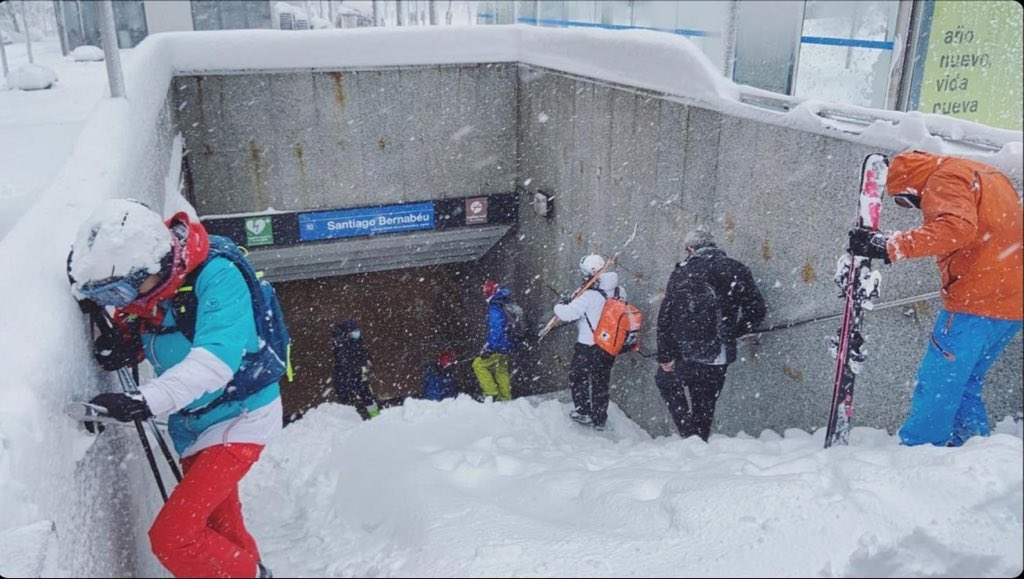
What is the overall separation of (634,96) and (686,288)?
8.61ft

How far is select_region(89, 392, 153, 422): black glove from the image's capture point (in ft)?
9.09

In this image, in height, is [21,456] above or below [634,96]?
below

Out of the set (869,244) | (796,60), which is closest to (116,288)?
(869,244)

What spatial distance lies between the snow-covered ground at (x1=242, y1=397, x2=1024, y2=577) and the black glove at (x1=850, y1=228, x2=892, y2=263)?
0.90m

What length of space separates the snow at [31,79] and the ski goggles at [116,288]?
9.19m

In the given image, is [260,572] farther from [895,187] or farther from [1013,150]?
[1013,150]

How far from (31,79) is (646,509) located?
1043cm

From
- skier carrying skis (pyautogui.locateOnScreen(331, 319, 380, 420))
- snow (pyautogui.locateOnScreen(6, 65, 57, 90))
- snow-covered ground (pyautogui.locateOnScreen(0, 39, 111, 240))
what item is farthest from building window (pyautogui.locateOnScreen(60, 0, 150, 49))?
skier carrying skis (pyautogui.locateOnScreen(331, 319, 380, 420))

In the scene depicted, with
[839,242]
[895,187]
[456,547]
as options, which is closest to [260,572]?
[456,547]

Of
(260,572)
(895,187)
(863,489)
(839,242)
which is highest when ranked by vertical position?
(895,187)

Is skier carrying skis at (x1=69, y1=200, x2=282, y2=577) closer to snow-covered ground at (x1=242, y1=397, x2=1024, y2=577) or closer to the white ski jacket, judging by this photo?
snow-covered ground at (x1=242, y1=397, x2=1024, y2=577)

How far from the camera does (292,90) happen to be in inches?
374

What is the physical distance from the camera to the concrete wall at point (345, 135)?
9.44 m

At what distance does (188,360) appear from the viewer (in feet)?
9.55
